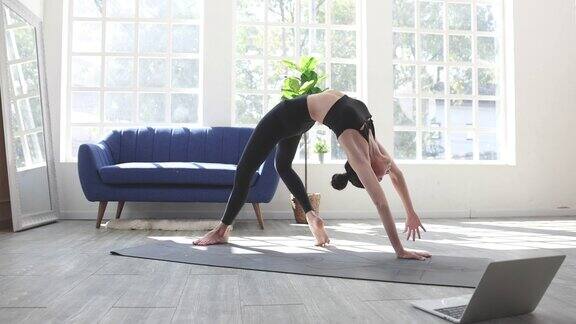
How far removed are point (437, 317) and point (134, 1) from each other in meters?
4.91

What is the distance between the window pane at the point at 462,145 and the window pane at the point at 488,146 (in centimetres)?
12

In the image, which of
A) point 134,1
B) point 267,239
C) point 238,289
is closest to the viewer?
point 238,289

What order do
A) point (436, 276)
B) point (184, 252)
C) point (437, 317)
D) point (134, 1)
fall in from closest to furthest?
point (437, 317) < point (436, 276) < point (184, 252) < point (134, 1)

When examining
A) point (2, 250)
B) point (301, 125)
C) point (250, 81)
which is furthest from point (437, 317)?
point (250, 81)

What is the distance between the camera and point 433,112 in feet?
17.8

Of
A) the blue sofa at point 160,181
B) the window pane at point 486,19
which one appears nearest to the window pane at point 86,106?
the blue sofa at point 160,181

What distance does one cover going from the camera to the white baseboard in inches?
180

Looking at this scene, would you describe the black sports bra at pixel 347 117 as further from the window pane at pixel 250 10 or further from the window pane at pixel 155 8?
the window pane at pixel 155 8

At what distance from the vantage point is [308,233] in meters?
3.55

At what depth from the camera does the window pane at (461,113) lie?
18.0ft

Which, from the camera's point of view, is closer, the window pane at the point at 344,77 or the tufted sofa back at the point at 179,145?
the tufted sofa back at the point at 179,145

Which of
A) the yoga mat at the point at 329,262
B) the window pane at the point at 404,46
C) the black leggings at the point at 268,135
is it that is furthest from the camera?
the window pane at the point at 404,46

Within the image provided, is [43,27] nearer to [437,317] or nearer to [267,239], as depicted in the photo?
[267,239]

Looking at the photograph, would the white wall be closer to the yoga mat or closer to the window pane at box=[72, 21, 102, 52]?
the window pane at box=[72, 21, 102, 52]
